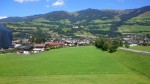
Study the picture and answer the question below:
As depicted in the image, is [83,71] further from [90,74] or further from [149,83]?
[149,83]

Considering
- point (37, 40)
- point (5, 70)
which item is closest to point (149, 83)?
point (5, 70)

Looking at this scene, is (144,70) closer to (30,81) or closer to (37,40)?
(30,81)

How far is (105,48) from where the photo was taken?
12069cm

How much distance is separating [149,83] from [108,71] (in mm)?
14734

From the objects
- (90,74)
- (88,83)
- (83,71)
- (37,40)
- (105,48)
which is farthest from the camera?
(37,40)

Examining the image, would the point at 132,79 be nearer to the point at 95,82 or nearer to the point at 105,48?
the point at 95,82

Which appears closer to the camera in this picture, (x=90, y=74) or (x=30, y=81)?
(x=30, y=81)

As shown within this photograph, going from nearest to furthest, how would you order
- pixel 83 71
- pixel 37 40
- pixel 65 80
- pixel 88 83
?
pixel 88 83 < pixel 65 80 < pixel 83 71 < pixel 37 40

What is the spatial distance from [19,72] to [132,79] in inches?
862

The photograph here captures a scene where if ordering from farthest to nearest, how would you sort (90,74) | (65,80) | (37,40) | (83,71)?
(37,40)
(83,71)
(90,74)
(65,80)

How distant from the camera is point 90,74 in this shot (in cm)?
5462

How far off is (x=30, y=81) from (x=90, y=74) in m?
13.4

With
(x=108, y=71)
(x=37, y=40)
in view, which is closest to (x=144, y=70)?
(x=108, y=71)

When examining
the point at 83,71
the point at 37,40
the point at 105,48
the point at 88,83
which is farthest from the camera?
the point at 37,40
